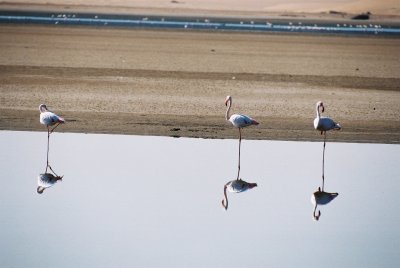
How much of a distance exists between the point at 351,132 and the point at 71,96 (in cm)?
680

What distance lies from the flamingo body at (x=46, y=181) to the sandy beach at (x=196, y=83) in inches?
157

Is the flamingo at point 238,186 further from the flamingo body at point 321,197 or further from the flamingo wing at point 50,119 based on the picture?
the flamingo wing at point 50,119

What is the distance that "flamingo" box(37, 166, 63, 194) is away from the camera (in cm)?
1292

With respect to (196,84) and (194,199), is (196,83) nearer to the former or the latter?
(196,84)

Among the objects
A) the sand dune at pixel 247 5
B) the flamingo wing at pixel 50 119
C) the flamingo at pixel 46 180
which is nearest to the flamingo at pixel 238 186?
the flamingo at pixel 46 180

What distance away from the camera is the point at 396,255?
33.1 ft

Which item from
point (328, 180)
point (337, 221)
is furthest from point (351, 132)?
point (337, 221)

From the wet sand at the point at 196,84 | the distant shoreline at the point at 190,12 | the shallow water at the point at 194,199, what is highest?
the distant shoreline at the point at 190,12

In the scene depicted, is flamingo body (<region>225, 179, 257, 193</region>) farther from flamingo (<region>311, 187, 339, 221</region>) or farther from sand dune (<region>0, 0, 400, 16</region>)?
sand dune (<region>0, 0, 400, 16</region>)

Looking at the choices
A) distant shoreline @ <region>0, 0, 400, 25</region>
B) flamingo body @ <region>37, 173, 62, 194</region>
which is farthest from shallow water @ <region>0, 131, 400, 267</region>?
distant shoreline @ <region>0, 0, 400, 25</region>

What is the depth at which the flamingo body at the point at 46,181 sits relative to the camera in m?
12.9

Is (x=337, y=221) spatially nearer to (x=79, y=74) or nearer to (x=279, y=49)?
(x=79, y=74)

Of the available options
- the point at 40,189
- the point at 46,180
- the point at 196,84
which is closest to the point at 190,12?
the point at 196,84

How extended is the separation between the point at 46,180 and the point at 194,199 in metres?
2.31
